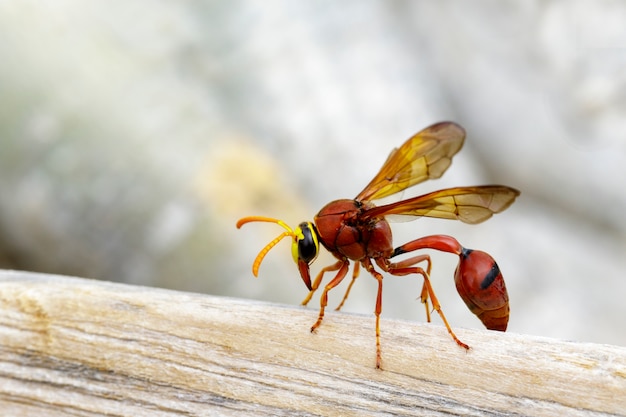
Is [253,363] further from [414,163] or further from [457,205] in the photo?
[414,163]

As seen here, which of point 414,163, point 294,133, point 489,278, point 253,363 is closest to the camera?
point 253,363

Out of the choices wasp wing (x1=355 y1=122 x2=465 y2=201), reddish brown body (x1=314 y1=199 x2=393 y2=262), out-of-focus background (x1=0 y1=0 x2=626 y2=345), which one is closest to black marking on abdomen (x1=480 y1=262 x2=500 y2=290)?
reddish brown body (x1=314 y1=199 x2=393 y2=262)

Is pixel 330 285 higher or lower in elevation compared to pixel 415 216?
lower

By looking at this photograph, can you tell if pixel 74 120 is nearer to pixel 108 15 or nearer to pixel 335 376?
pixel 108 15

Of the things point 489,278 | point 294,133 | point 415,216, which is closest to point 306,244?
point 415,216

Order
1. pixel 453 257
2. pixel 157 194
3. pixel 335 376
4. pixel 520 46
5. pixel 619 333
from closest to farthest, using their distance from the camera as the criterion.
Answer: pixel 335 376, pixel 157 194, pixel 453 257, pixel 619 333, pixel 520 46

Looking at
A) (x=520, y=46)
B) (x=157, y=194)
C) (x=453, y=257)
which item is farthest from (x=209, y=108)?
(x=520, y=46)

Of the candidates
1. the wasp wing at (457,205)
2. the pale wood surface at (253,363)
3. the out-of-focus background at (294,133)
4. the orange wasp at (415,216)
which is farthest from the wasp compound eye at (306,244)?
the out-of-focus background at (294,133)
